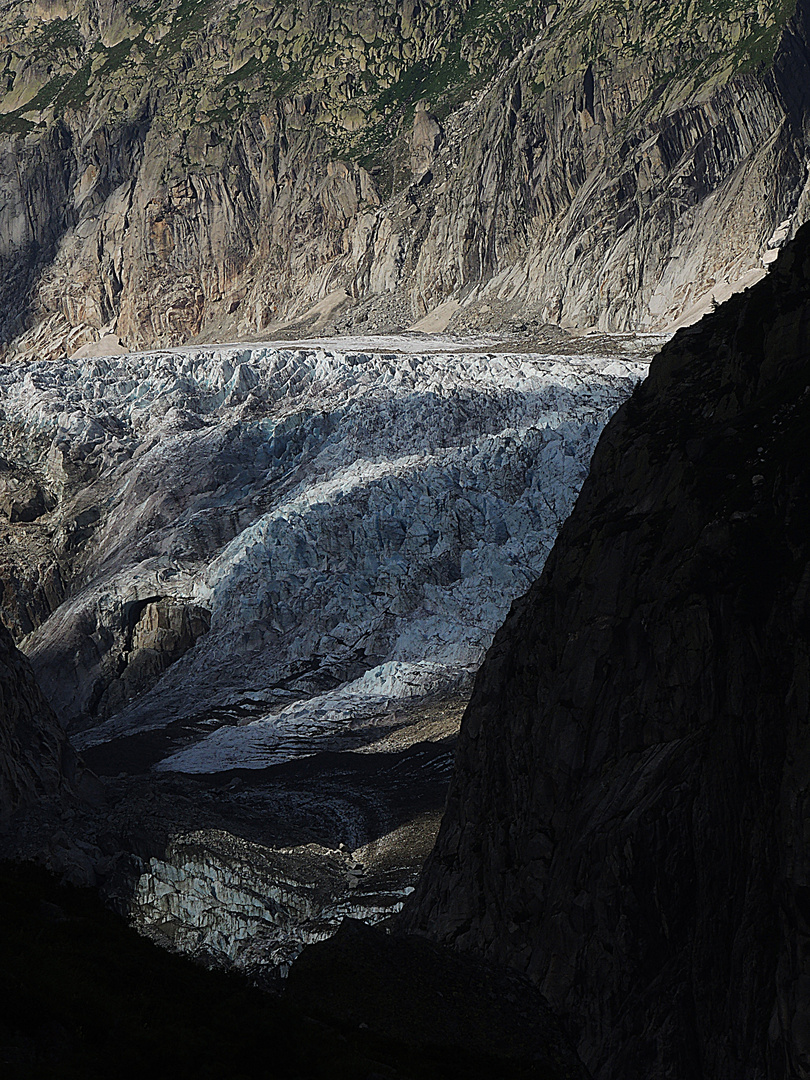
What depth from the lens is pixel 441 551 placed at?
9475 centimetres

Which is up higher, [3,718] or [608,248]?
[608,248]

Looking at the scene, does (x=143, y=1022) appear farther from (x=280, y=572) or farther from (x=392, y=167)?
(x=392, y=167)

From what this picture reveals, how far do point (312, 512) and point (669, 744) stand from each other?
68.8m

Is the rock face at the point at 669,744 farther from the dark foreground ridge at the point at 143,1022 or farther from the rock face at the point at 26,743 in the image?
the rock face at the point at 26,743

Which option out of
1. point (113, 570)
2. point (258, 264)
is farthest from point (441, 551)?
point (258, 264)

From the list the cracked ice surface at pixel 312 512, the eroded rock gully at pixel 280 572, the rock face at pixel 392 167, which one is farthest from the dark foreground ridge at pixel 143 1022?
the rock face at pixel 392 167

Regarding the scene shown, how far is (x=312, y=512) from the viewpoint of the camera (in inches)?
3750

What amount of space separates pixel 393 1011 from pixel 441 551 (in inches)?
2764

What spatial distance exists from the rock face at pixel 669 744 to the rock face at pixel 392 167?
312 feet

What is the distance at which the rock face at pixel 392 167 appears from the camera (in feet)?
444

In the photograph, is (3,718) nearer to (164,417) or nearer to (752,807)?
(752,807)

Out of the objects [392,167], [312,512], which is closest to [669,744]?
[312,512]

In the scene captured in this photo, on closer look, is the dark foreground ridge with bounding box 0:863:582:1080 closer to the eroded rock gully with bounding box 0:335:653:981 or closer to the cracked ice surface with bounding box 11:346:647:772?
the eroded rock gully with bounding box 0:335:653:981

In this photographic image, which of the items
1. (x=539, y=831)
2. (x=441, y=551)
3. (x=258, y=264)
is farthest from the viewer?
(x=258, y=264)
